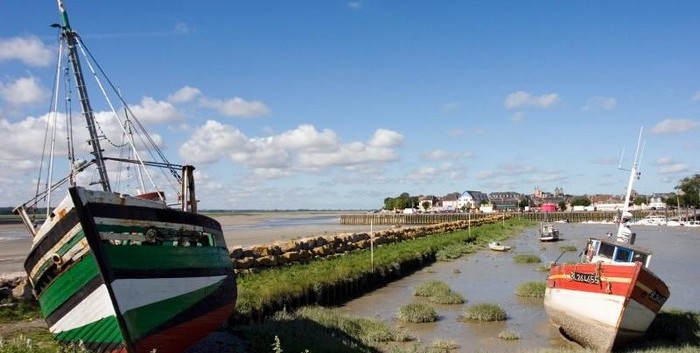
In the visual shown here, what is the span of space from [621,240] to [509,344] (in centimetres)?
445

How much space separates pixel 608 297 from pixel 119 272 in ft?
34.8

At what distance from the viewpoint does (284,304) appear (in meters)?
16.4

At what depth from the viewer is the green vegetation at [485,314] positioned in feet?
57.7

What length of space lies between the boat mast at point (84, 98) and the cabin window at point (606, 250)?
12.0 m

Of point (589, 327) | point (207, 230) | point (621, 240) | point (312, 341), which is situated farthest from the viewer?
point (621, 240)

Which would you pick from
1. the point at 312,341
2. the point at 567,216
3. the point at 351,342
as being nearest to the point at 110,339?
the point at 312,341

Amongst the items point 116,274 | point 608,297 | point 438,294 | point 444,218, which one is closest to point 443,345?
point 608,297

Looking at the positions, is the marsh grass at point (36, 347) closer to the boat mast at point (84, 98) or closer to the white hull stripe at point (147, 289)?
the white hull stripe at point (147, 289)

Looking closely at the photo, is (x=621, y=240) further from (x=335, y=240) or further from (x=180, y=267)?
(x=335, y=240)

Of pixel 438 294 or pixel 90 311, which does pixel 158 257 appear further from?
pixel 438 294

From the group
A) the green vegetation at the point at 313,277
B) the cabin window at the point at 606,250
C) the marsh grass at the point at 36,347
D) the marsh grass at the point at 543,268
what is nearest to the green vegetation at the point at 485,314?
the cabin window at the point at 606,250

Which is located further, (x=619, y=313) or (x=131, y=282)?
(x=619, y=313)

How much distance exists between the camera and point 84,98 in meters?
12.0

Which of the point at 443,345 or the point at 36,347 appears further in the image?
the point at 443,345
